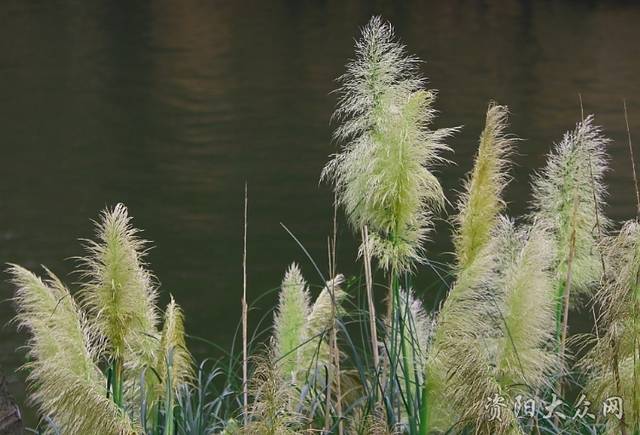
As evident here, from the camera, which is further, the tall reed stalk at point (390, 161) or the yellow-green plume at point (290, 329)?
the yellow-green plume at point (290, 329)

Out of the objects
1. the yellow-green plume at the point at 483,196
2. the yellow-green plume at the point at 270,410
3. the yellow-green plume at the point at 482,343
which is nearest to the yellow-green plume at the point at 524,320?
the yellow-green plume at the point at 482,343

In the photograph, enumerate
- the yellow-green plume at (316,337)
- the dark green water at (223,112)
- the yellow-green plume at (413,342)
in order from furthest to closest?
the dark green water at (223,112)
the yellow-green plume at (316,337)
the yellow-green plume at (413,342)

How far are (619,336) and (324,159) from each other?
903cm

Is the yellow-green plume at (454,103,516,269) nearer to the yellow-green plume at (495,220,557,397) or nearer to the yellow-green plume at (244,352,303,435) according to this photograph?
the yellow-green plume at (495,220,557,397)

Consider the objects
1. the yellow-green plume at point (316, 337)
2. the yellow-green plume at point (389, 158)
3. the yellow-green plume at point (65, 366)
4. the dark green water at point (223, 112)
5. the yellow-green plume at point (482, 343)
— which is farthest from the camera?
the dark green water at point (223, 112)

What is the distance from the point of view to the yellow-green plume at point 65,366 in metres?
1.73

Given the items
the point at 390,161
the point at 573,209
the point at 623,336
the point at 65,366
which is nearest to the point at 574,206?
the point at 573,209

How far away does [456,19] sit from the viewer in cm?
2245

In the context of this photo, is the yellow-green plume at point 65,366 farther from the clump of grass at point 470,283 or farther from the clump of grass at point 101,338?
the clump of grass at point 470,283

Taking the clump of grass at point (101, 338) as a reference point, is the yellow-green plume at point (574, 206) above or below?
above

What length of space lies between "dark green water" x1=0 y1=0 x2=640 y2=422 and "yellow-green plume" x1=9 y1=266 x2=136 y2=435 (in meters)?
3.81

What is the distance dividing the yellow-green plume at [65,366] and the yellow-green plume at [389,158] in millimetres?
580

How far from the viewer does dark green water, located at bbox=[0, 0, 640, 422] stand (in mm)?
8281

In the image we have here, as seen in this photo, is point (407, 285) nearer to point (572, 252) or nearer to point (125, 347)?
point (572, 252)
